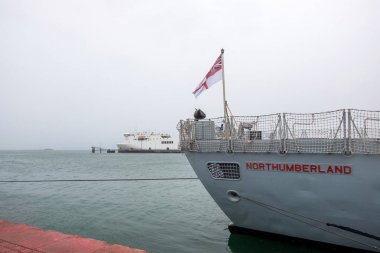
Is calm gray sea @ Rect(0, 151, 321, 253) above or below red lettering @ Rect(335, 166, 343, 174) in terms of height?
below

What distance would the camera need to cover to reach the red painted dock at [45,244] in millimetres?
6062

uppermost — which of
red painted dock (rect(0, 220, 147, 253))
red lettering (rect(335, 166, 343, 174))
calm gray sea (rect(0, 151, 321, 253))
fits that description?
red lettering (rect(335, 166, 343, 174))

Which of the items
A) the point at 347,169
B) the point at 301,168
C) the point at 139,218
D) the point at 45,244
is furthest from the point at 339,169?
the point at 139,218

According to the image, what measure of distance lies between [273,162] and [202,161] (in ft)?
8.22

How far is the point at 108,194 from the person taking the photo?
74.4ft

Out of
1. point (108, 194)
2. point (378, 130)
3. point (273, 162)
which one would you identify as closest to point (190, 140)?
point (273, 162)

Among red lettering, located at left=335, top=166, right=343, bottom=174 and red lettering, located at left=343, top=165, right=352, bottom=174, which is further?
red lettering, located at left=335, top=166, right=343, bottom=174

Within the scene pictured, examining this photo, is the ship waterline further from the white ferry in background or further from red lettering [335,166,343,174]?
the white ferry in background

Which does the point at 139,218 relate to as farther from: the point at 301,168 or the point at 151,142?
the point at 151,142

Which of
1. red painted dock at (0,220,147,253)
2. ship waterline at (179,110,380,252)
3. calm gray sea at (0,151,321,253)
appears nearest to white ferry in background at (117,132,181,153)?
calm gray sea at (0,151,321,253)

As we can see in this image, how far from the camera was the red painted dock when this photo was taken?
6062 mm

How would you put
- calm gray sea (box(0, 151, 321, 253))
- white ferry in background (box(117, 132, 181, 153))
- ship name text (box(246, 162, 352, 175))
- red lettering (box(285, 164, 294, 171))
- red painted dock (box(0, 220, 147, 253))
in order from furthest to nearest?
white ferry in background (box(117, 132, 181, 153)) → calm gray sea (box(0, 151, 321, 253)) → red lettering (box(285, 164, 294, 171)) → ship name text (box(246, 162, 352, 175)) → red painted dock (box(0, 220, 147, 253))

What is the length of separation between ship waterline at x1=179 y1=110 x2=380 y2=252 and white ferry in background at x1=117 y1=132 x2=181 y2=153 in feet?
336

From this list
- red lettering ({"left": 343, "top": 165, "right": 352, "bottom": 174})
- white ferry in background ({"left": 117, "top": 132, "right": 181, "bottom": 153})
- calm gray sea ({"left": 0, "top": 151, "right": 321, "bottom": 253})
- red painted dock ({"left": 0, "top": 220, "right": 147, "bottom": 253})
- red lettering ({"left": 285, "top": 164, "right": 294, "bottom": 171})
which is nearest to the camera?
red painted dock ({"left": 0, "top": 220, "right": 147, "bottom": 253})
